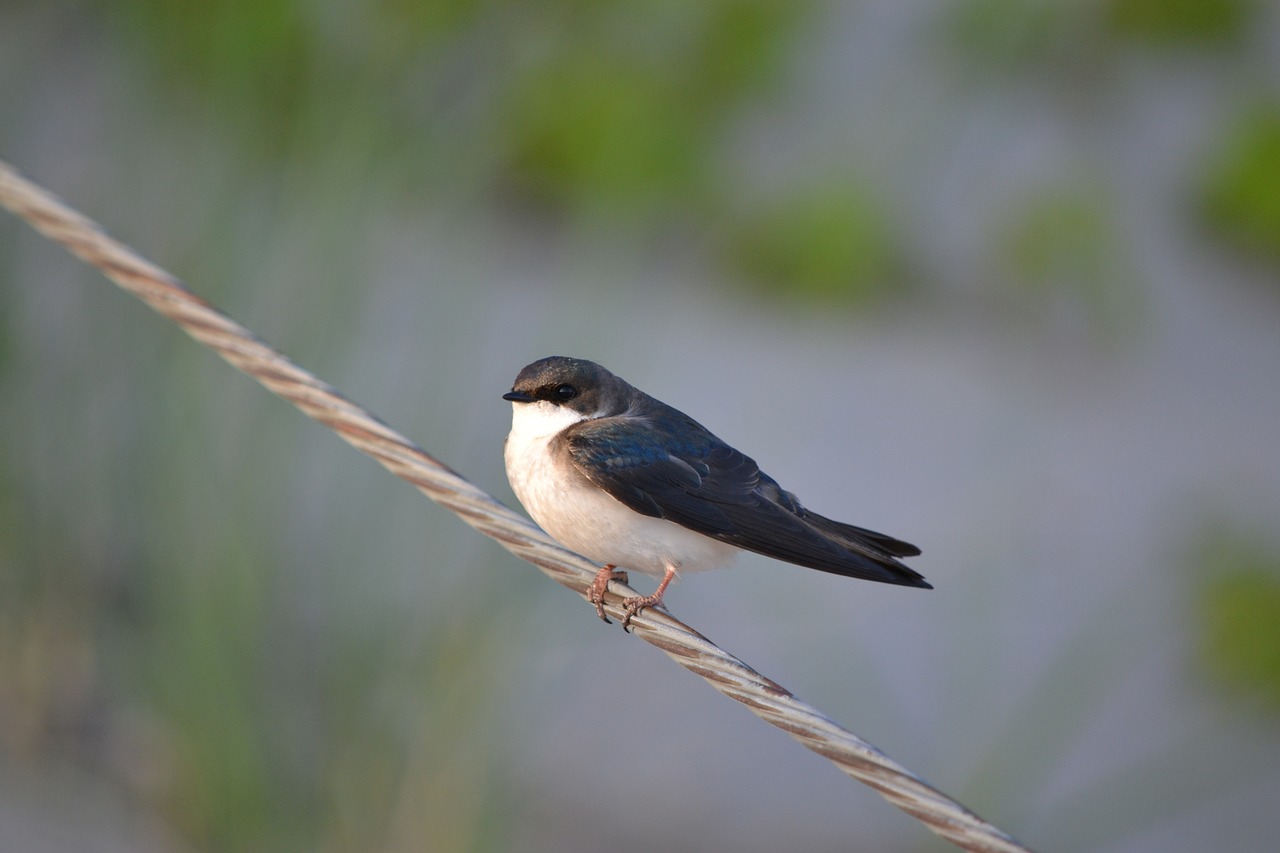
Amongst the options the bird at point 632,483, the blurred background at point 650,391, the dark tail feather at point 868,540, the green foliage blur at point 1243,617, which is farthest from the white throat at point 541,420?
the green foliage blur at point 1243,617

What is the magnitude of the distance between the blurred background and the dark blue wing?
0.72 metres

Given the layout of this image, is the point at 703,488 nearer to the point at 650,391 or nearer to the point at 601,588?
the point at 601,588

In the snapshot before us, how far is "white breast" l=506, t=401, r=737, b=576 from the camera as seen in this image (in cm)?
108

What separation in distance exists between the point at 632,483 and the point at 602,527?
1.8 inches

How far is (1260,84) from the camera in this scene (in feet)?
18.6

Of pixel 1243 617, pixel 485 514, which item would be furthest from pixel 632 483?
pixel 1243 617

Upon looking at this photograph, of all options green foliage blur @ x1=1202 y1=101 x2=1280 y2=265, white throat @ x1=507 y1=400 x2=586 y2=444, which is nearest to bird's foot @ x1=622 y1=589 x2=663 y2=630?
white throat @ x1=507 y1=400 x2=586 y2=444

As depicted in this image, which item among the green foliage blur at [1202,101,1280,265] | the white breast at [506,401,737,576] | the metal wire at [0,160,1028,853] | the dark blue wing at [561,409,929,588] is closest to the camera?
the metal wire at [0,160,1028,853]

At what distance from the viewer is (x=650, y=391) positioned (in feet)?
11.4

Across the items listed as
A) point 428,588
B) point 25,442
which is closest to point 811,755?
point 428,588

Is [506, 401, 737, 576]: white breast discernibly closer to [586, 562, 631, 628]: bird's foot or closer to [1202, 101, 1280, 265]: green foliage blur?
[586, 562, 631, 628]: bird's foot

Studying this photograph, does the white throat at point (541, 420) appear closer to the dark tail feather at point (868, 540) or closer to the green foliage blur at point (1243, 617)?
the dark tail feather at point (868, 540)

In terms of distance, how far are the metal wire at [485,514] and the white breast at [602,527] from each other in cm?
5

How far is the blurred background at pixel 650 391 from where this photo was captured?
78.1 inches
